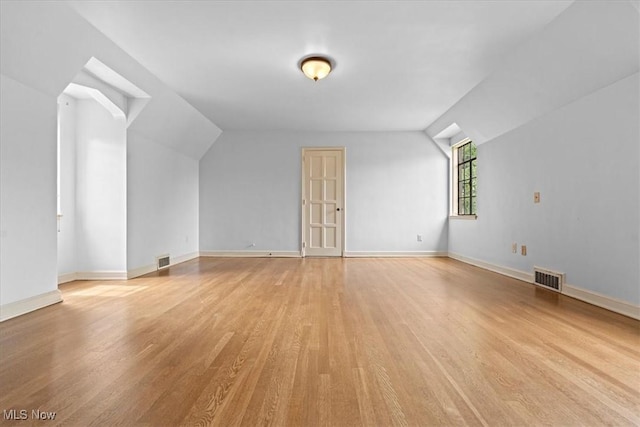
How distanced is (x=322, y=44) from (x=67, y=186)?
12.1 feet

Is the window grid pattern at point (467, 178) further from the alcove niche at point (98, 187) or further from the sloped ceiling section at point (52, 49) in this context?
the alcove niche at point (98, 187)

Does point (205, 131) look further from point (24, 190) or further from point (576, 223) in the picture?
point (576, 223)

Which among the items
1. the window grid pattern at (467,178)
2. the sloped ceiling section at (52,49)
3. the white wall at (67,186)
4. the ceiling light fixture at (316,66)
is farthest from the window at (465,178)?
the white wall at (67,186)

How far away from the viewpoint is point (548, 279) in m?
3.81

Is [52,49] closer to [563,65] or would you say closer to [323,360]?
[323,360]

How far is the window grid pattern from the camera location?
5.95 meters

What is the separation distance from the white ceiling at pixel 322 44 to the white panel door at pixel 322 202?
1731mm

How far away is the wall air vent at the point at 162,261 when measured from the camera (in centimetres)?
522

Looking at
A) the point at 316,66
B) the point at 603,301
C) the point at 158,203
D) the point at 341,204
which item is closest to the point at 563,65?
the point at 603,301

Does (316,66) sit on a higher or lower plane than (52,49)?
higher

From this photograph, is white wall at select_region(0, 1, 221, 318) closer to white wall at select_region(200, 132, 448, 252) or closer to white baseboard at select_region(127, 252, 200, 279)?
white baseboard at select_region(127, 252, 200, 279)

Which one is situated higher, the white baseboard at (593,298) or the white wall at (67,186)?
the white wall at (67,186)

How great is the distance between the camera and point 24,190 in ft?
9.61

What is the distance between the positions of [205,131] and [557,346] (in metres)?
6.02
